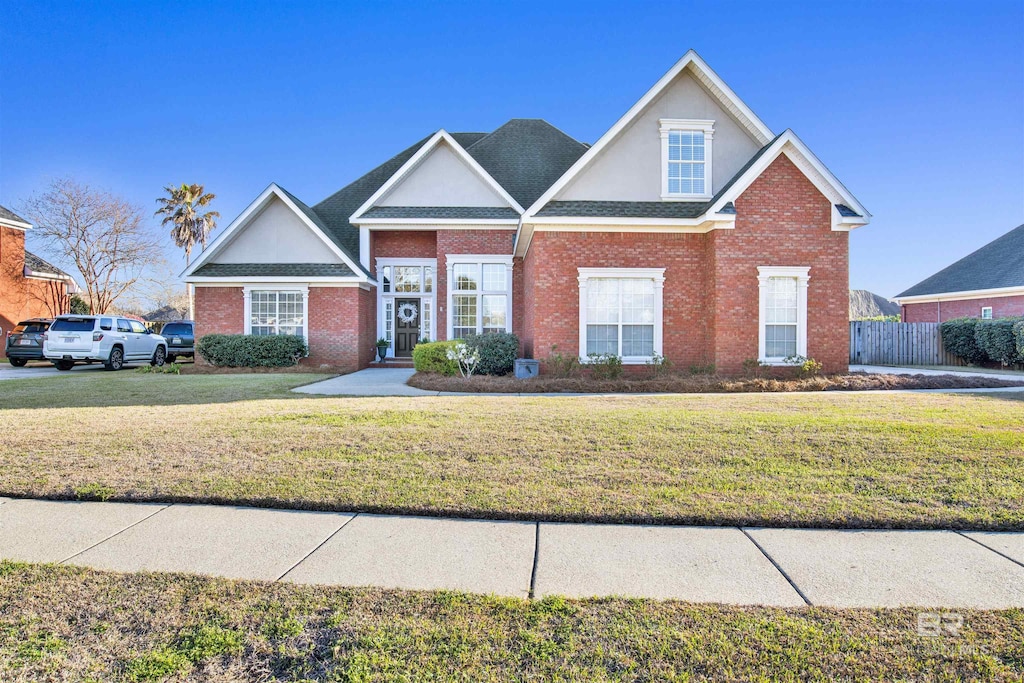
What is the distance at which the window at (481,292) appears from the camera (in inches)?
760

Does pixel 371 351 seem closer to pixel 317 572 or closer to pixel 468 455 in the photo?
pixel 468 455

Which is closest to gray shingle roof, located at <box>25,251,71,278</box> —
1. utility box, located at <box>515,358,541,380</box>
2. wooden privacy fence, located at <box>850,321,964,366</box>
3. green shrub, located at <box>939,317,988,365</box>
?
utility box, located at <box>515,358,541,380</box>

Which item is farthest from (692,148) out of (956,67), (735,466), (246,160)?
(246,160)

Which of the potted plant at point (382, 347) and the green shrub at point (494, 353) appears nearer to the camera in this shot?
the green shrub at point (494, 353)

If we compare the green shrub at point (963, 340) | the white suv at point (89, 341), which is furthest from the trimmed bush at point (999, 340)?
the white suv at point (89, 341)

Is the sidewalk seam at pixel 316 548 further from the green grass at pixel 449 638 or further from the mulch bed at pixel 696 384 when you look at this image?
the mulch bed at pixel 696 384

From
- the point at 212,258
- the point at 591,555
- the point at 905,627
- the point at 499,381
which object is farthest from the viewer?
the point at 212,258

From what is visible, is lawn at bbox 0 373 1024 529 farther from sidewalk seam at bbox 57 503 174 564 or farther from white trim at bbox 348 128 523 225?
white trim at bbox 348 128 523 225

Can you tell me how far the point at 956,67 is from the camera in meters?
14.5

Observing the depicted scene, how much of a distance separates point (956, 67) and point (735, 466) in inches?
630

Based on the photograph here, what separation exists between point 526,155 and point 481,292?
7093 mm

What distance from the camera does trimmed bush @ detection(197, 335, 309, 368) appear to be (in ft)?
60.1

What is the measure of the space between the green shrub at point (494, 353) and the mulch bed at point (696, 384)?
5.21 feet

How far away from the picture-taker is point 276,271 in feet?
62.2
